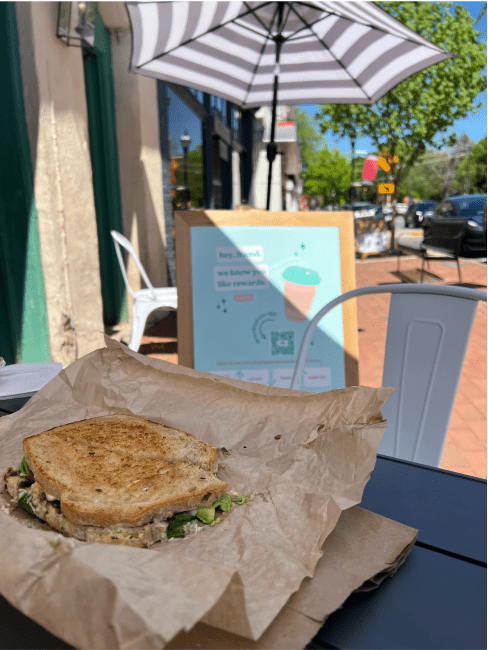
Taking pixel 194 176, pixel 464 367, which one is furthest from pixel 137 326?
pixel 194 176

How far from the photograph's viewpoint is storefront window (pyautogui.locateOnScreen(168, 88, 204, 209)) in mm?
7207

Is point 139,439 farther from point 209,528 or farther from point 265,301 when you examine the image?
point 265,301

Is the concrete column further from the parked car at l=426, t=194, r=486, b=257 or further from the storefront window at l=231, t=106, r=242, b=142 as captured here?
the parked car at l=426, t=194, r=486, b=257

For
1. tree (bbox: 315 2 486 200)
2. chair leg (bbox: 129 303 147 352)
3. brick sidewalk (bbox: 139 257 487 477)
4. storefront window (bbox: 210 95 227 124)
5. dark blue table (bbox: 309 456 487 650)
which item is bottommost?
brick sidewalk (bbox: 139 257 487 477)

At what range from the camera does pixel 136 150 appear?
18.6 feet

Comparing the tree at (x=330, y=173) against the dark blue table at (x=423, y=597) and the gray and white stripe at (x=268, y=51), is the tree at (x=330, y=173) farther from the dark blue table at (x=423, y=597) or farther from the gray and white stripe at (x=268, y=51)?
the dark blue table at (x=423, y=597)

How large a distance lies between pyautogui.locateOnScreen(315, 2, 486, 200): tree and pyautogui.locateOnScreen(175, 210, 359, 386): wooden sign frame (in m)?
14.9

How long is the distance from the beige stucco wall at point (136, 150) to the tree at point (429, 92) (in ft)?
38.7

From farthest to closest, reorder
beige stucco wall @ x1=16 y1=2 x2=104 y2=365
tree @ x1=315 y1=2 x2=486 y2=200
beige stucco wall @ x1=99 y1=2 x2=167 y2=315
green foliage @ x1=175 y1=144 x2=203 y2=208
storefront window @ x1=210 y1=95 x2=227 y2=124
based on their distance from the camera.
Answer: tree @ x1=315 y1=2 x2=486 y2=200 → storefront window @ x1=210 y1=95 x2=227 y2=124 → green foliage @ x1=175 y1=144 x2=203 y2=208 → beige stucco wall @ x1=99 y1=2 x2=167 y2=315 → beige stucco wall @ x1=16 y1=2 x2=104 y2=365

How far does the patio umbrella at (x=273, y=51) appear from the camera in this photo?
304 centimetres

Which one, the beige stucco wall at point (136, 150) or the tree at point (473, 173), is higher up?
the tree at point (473, 173)

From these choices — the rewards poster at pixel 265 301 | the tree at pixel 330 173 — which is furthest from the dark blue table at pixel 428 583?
the tree at pixel 330 173

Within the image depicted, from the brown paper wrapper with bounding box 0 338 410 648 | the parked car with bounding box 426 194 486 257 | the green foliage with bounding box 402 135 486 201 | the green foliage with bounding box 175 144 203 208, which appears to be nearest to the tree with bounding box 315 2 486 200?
the parked car with bounding box 426 194 486 257

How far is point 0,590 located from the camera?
0.61 meters
